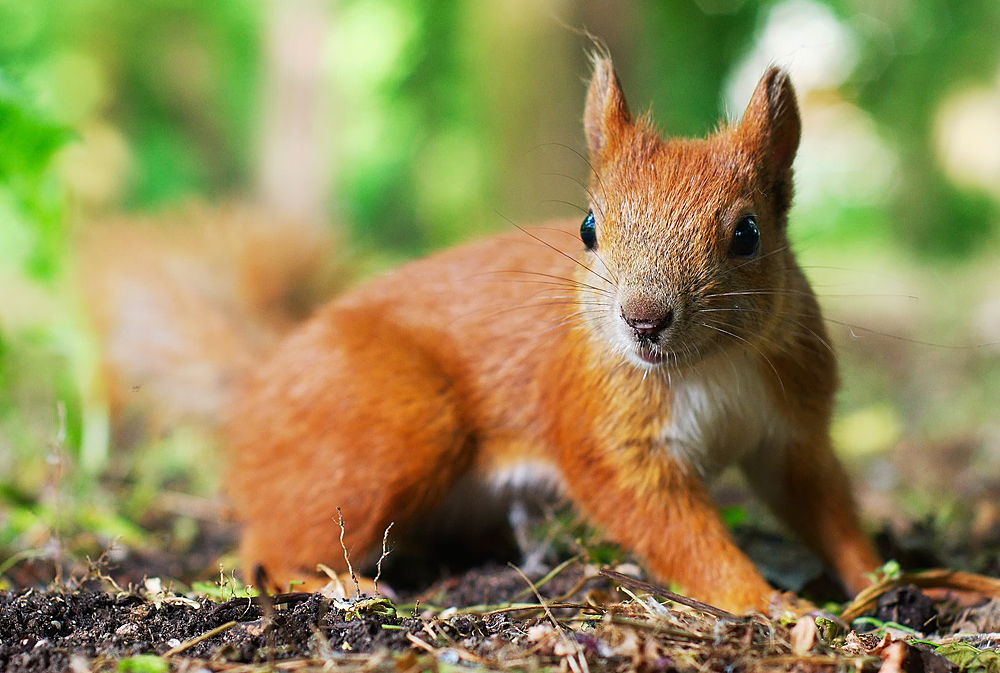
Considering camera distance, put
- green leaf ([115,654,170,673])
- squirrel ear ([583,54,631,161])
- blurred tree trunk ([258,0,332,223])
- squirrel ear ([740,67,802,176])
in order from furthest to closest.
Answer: blurred tree trunk ([258,0,332,223]), squirrel ear ([583,54,631,161]), squirrel ear ([740,67,802,176]), green leaf ([115,654,170,673])

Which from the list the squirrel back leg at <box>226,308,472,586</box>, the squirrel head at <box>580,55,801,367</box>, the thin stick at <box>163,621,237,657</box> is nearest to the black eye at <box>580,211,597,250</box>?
the squirrel head at <box>580,55,801,367</box>

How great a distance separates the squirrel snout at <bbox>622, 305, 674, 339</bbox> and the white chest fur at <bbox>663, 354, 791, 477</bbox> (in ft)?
1.11

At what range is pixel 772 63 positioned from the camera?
8.32ft

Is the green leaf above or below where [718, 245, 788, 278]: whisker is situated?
below

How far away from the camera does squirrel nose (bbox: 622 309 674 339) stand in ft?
7.08

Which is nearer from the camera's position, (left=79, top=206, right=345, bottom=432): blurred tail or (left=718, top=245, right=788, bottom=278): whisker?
(left=718, top=245, right=788, bottom=278): whisker

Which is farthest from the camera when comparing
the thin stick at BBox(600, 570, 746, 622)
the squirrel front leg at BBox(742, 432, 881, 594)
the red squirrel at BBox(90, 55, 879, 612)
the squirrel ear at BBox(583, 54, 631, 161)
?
the squirrel front leg at BBox(742, 432, 881, 594)

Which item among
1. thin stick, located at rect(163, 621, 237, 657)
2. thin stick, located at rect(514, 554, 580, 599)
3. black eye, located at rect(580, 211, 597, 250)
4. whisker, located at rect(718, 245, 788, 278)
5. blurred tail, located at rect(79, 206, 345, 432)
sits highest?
black eye, located at rect(580, 211, 597, 250)

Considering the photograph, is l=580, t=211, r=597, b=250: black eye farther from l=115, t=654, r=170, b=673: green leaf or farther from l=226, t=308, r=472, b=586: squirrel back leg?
l=115, t=654, r=170, b=673: green leaf

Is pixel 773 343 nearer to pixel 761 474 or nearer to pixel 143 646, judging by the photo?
pixel 761 474

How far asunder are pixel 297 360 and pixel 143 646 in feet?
4.51

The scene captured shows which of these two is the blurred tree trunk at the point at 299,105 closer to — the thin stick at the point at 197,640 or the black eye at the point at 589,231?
the black eye at the point at 589,231

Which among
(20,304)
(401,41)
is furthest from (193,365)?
(401,41)

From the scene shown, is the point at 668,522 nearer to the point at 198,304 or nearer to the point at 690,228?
the point at 690,228
